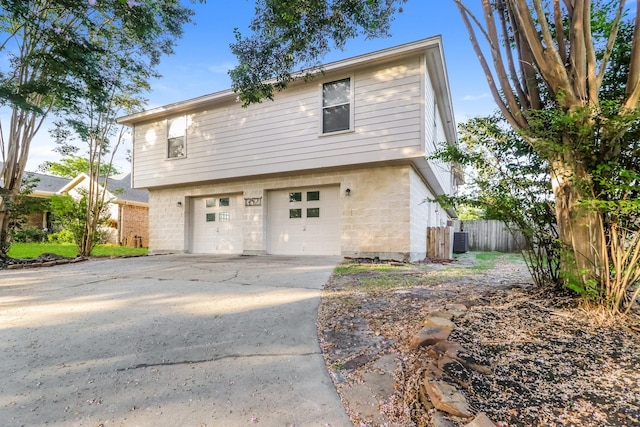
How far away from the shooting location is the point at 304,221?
28.6 ft

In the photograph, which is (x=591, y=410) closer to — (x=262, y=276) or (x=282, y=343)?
(x=282, y=343)

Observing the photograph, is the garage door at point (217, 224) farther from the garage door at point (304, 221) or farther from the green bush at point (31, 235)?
the green bush at point (31, 235)

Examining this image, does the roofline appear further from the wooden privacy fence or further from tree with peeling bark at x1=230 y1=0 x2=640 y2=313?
the wooden privacy fence

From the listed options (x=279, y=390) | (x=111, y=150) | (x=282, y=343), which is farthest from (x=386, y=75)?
(x=111, y=150)

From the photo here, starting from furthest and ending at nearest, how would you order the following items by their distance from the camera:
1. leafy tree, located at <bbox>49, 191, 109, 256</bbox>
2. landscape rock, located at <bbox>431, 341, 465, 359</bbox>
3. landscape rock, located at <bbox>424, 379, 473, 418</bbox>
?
leafy tree, located at <bbox>49, 191, 109, 256</bbox>, landscape rock, located at <bbox>431, 341, 465, 359</bbox>, landscape rock, located at <bbox>424, 379, 473, 418</bbox>

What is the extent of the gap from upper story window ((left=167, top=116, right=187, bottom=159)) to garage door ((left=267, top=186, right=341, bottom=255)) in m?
3.48

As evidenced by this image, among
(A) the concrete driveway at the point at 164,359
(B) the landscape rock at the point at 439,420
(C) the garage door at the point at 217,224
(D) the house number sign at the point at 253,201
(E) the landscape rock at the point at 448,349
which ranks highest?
(D) the house number sign at the point at 253,201

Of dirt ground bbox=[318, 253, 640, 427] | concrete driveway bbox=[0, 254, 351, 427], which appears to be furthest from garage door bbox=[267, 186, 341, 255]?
dirt ground bbox=[318, 253, 640, 427]

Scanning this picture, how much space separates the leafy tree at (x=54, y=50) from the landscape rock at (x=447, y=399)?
6.04 metres

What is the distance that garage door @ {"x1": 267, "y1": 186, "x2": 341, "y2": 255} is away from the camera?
8.36 metres

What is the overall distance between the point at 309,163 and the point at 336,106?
1564 mm

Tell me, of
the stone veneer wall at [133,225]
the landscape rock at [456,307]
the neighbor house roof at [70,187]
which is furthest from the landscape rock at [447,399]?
the stone veneer wall at [133,225]

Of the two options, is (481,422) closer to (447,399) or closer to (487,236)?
(447,399)

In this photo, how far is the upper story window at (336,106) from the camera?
769 cm
